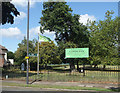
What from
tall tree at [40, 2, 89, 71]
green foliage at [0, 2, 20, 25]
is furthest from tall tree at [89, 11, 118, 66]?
green foliage at [0, 2, 20, 25]

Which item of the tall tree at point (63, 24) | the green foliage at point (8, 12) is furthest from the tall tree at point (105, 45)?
the green foliage at point (8, 12)

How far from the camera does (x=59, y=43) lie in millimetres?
23688

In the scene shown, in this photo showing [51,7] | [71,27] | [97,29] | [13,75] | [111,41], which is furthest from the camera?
[97,29]

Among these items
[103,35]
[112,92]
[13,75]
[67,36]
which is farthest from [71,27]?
[112,92]

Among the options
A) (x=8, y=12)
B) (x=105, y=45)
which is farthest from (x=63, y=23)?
(x=105, y=45)

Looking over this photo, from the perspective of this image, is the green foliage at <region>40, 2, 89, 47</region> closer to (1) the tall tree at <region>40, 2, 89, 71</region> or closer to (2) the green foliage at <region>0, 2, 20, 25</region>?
(1) the tall tree at <region>40, 2, 89, 71</region>

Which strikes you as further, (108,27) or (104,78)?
(108,27)

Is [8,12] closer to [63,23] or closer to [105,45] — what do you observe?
[63,23]

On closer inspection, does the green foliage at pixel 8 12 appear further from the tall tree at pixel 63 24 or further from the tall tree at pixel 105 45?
the tall tree at pixel 105 45

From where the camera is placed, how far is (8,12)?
2066cm

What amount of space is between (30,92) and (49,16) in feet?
53.4

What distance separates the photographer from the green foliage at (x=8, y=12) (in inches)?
765

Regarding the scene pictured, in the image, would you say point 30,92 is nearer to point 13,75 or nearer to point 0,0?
point 13,75

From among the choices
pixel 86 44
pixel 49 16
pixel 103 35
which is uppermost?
pixel 49 16
